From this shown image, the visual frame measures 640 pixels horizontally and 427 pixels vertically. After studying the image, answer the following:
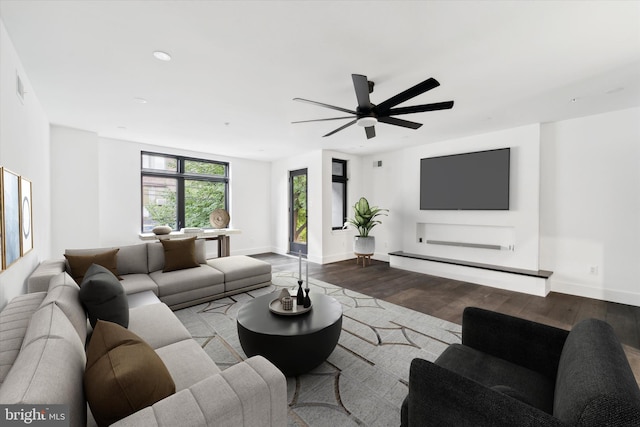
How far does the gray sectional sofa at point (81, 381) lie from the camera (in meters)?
0.86

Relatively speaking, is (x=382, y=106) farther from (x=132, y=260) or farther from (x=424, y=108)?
(x=132, y=260)

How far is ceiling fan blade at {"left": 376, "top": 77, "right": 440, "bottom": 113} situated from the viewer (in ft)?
6.85

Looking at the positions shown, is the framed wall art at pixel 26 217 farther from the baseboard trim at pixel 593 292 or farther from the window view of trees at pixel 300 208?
the baseboard trim at pixel 593 292

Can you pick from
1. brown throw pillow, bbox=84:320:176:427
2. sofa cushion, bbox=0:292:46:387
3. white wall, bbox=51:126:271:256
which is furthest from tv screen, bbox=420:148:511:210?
sofa cushion, bbox=0:292:46:387

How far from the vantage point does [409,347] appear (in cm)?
246

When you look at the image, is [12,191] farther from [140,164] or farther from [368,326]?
[140,164]

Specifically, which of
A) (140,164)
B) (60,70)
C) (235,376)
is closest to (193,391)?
(235,376)

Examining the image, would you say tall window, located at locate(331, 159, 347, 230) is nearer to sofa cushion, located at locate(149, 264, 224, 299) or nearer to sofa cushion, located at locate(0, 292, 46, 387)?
sofa cushion, located at locate(149, 264, 224, 299)

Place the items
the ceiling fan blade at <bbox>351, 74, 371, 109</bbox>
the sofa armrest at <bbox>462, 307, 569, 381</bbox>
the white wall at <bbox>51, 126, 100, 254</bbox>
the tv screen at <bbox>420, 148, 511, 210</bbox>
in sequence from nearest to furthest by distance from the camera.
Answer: the sofa armrest at <bbox>462, 307, 569, 381</bbox> < the ceiling fan blade at <bbox>351, 74, 371, 109</bbox> < the white wall at <bbox>51, 126, 100, 254</bbox> < the tv screen at <bbox>420, 148, 511, 210</bbox>

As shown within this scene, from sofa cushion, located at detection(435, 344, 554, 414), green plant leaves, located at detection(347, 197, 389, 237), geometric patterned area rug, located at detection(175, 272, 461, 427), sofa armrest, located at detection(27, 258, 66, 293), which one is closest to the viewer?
sofa cushion, located at detection(435, 344, 554, 414)

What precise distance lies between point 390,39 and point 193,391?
8.38 feet

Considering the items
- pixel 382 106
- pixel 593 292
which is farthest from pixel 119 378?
pixel 593 292

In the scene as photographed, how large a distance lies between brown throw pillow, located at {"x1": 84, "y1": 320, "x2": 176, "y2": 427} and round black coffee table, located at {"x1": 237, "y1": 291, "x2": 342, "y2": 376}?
0.87m

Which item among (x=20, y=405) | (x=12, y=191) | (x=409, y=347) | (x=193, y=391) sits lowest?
(x=409, y=347)
